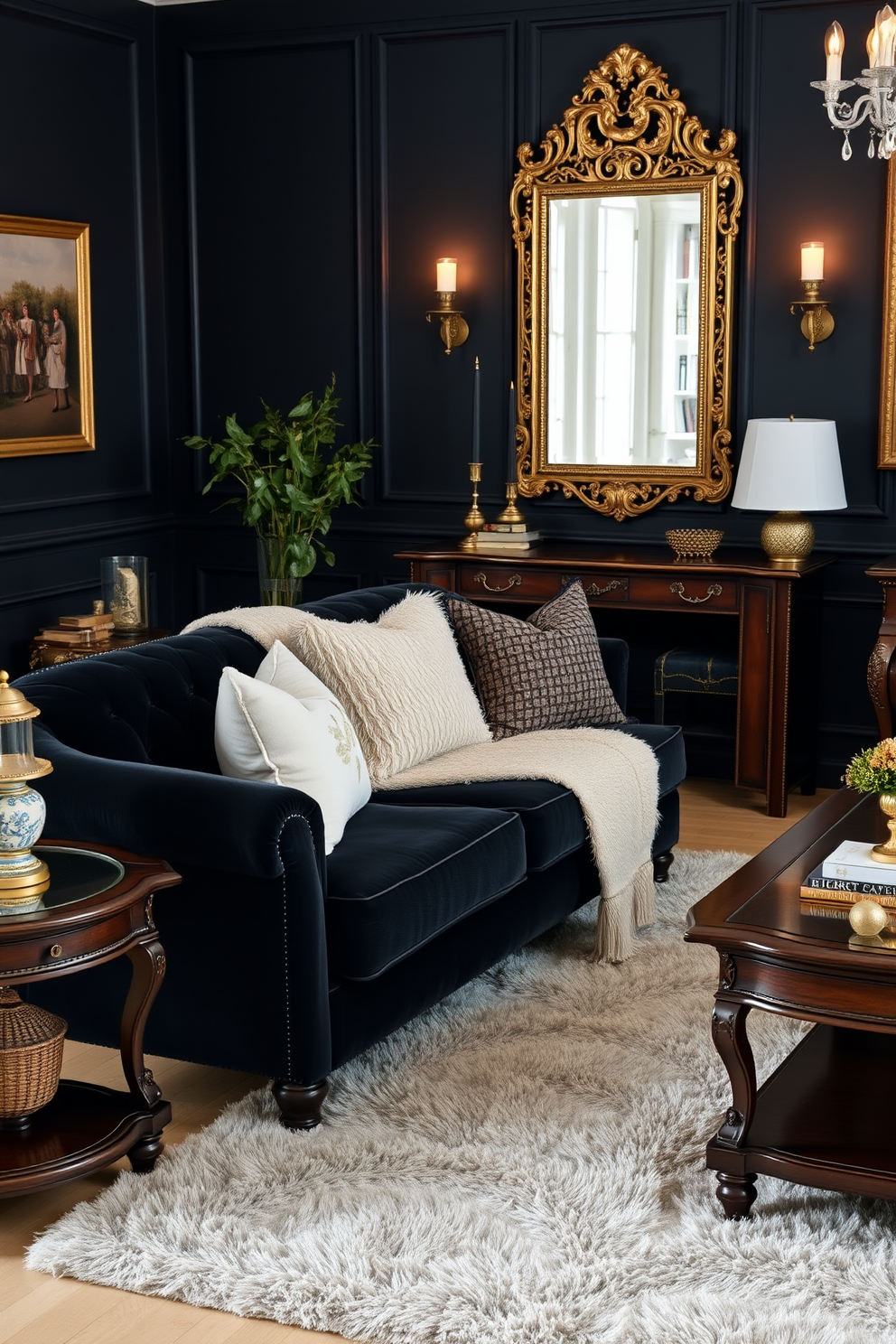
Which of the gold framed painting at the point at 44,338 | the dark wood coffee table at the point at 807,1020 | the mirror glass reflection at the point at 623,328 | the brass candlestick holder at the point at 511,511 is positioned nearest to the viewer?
the dark wood coffee table at the point at 807,1020

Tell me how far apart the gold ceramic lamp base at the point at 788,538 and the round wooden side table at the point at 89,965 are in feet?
9.81

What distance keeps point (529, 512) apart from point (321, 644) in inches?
94.5

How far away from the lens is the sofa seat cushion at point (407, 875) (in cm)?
281

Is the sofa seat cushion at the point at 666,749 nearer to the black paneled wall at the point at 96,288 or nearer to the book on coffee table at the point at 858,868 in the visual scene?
the book on coffee table at the point at 858,868

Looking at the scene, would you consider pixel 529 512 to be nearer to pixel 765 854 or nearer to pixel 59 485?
pixel 59 485

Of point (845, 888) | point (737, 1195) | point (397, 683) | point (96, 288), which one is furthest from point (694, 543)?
point (737, 1195)

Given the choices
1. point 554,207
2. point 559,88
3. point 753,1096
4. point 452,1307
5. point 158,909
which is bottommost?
point 452,1307

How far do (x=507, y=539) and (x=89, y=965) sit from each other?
3.32 metres

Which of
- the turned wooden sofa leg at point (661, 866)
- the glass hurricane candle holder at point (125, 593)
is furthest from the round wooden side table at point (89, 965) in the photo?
the glass hurricane candle holder at point (125, 593)

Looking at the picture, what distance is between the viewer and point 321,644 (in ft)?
11.8

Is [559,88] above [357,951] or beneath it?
above

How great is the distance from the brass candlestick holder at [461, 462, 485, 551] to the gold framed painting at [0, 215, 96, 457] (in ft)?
4.82

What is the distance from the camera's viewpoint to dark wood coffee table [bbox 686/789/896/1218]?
7.87 ft

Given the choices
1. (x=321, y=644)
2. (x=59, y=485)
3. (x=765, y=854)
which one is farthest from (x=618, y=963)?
(x=59, y=485)
